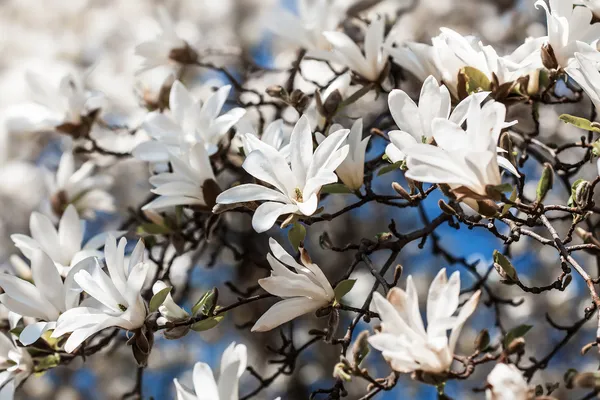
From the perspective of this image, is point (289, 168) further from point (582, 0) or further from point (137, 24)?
point (137, 24)

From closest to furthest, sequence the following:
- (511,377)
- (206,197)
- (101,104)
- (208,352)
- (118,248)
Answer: (511,377), (118,248), (206,197), (101,104), (208,352)

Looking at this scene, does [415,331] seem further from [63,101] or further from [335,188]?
[63,101]

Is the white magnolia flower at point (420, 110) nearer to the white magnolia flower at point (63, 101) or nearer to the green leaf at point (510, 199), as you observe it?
the green leaf at point (510, 199)

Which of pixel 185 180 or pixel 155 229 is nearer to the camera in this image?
pixel 185 180

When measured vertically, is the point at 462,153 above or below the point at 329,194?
above

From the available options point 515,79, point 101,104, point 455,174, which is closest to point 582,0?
point 515,79

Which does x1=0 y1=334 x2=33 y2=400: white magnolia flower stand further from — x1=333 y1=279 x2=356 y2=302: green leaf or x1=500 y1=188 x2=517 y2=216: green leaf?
x1=500 y1=188 x2=517 y2=216: green leaf

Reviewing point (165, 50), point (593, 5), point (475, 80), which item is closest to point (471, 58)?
point (475, 80)

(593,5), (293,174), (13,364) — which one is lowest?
(13,364)
